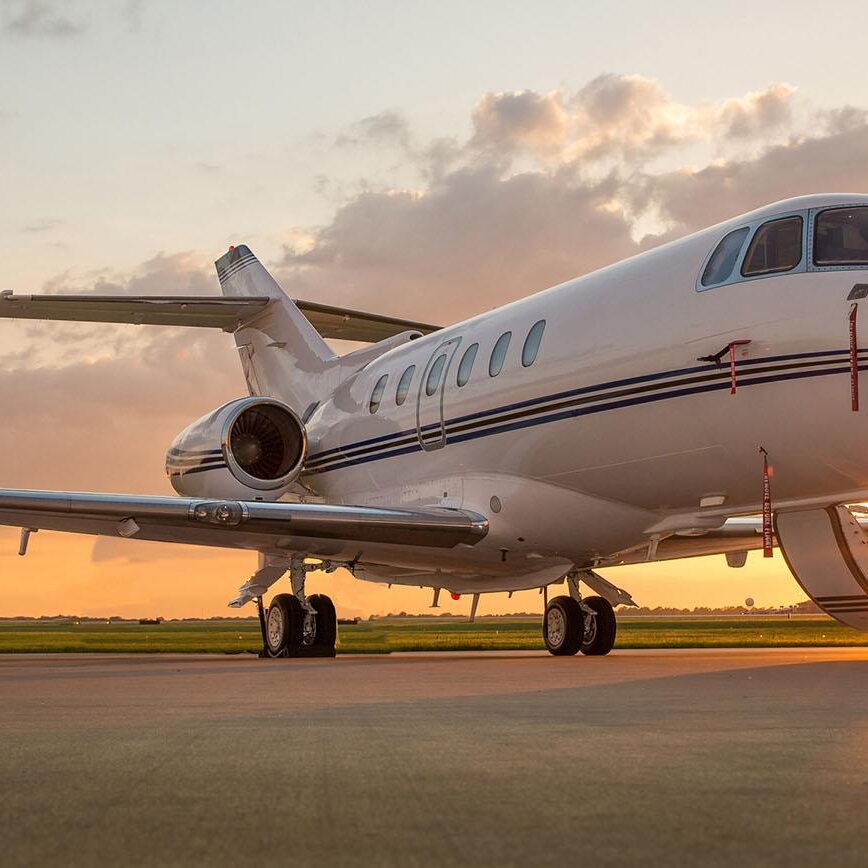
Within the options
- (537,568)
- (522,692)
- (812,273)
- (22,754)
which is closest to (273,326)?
(537,568)

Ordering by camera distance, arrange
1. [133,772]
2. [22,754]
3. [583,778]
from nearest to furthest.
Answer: [583,778]
[133,772]
[22,754]

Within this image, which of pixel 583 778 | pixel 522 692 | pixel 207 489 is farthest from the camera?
pixel 207 489

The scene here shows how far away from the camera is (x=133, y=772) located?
4652 mm

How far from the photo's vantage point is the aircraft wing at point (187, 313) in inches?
789

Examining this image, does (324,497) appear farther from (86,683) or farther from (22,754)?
(22,754)

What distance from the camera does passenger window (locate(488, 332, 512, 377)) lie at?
15.5 meters

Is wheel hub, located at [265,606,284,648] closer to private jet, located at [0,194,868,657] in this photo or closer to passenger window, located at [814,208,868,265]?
private jet, located at [0,194,868,657]

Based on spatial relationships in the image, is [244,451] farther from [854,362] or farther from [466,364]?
[854,362]

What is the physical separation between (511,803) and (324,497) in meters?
16.2

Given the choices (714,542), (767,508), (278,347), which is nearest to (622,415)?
(767,508)

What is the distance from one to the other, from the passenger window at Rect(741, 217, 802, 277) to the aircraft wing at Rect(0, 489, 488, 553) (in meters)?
4.93

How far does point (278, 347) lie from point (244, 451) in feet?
14.9

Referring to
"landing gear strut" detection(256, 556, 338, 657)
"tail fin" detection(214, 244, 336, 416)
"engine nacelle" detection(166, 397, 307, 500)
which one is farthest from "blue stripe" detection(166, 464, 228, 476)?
"tail fin" detection(214, 244, 336, 416)

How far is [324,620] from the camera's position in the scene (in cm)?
1775
